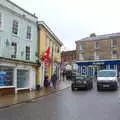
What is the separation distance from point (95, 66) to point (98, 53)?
120 inches

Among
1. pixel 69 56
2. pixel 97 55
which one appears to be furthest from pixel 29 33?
pixel 69 56

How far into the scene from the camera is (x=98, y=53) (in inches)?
2616

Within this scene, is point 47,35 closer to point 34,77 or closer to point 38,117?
point 34,77

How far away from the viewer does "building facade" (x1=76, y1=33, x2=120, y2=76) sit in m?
63.3

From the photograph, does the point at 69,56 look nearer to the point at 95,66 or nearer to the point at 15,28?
the point at 95,66

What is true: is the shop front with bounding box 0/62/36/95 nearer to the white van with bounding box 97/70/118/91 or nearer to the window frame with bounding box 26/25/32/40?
the window frame with bounding box 26/25/32/40

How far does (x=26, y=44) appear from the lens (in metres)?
30.8

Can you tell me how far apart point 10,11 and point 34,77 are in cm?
787

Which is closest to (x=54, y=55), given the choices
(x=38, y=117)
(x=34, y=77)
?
(x=34, y=77)

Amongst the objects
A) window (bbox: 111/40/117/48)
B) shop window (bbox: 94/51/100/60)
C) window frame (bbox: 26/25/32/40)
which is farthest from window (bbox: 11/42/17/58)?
shop window (bbox: 94/51/100/60)

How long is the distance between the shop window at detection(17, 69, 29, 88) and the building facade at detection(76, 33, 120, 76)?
119 feet

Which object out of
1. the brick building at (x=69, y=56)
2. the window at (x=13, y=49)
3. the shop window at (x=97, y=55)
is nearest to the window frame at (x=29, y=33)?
the window at (x=13, y=49)

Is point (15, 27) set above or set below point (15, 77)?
above

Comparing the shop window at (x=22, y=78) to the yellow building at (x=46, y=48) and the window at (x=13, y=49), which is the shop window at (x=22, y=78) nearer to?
the window at (x=13, y=49)
